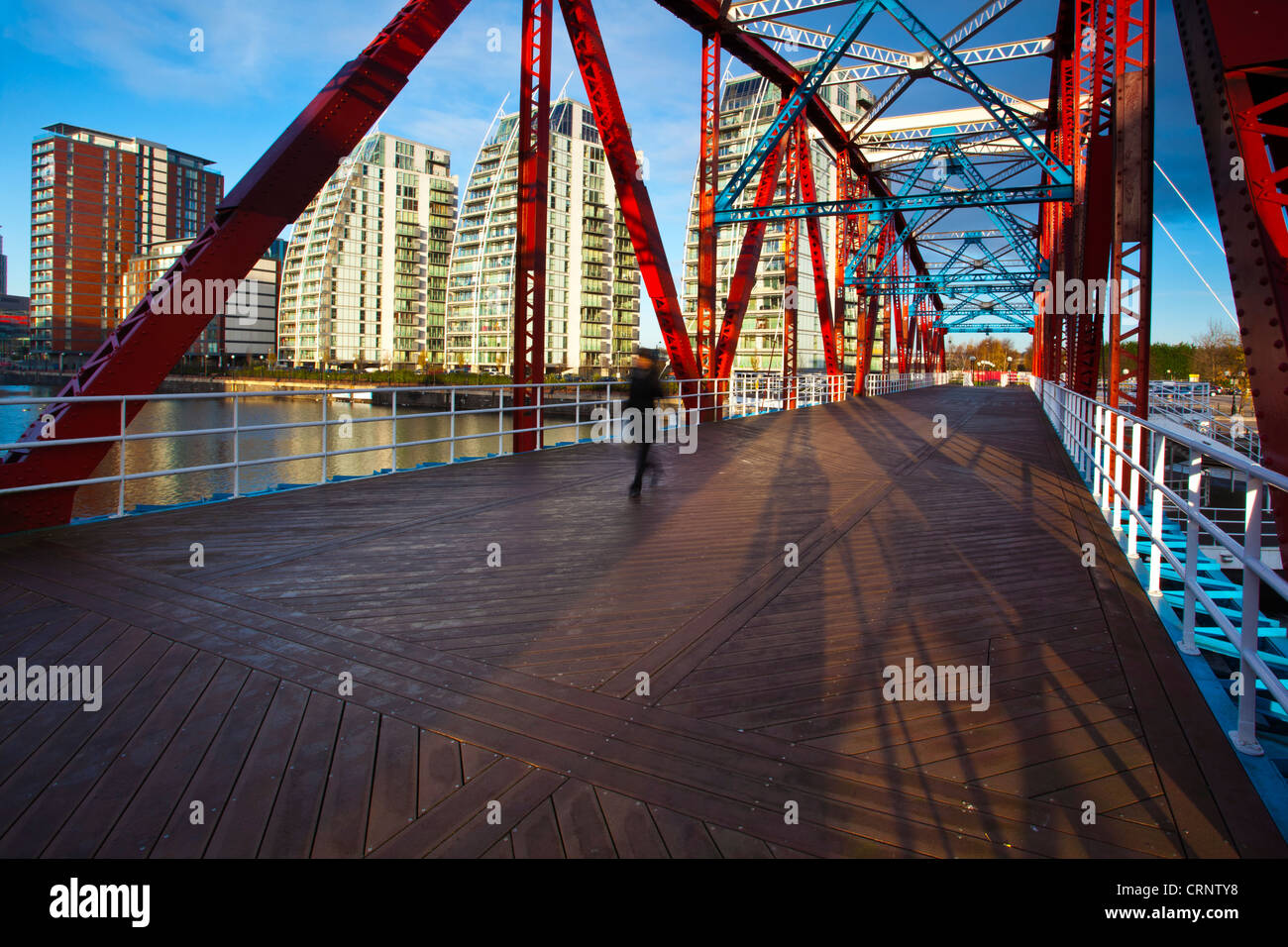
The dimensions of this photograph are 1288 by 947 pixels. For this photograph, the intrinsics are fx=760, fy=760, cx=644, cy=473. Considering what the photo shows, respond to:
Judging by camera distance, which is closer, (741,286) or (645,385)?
(645,385)

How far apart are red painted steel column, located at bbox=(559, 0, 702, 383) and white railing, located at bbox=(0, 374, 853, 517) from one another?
187cm

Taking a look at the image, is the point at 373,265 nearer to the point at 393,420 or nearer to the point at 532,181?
the point at 532,181

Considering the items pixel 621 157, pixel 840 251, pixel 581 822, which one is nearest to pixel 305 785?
pixel 581 822

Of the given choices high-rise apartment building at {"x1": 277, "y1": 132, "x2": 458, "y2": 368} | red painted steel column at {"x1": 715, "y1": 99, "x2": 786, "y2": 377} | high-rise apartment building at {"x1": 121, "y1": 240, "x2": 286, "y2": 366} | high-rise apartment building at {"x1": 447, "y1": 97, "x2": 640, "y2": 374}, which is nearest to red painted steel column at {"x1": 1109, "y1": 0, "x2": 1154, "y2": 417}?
red painted steel column at {"x1": 715, "y1": 99, "x2": 786, "y2": 377}

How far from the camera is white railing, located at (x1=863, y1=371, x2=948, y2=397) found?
3972 cm

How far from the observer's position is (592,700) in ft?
11.4

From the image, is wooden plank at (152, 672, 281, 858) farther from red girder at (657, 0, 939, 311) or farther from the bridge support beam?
red girder at (657, 0, 939, 311)

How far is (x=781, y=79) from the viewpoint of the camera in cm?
2112

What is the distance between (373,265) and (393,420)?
92.1 meters

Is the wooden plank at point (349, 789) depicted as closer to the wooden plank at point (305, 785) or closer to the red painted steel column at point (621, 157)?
the wooden plank at point (305, 785)

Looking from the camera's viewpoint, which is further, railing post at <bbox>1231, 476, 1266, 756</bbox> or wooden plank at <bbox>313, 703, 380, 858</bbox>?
railing post at <bbox>1231, 476, 1266, 756</bbox>

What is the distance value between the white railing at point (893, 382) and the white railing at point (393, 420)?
177 cm

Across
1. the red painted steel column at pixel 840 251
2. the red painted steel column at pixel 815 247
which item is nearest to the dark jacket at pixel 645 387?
the red painted steel column at pixel 815 247

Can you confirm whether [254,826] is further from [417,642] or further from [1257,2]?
[1257,2]
